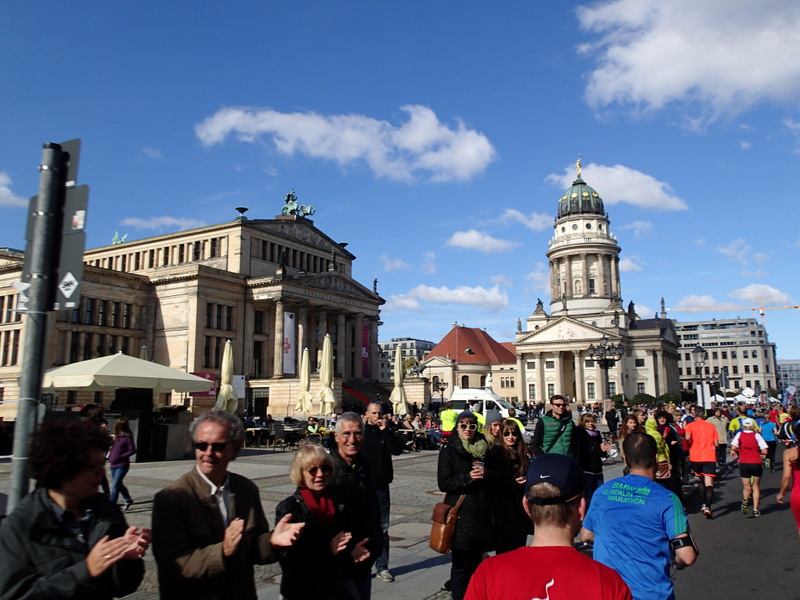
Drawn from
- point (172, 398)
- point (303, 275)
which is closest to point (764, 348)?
point (303, 275)

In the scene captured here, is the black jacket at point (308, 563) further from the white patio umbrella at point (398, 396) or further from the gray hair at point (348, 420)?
the white patio umbrella at point (398, 396)

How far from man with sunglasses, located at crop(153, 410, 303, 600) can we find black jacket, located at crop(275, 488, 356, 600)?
231 millimetres

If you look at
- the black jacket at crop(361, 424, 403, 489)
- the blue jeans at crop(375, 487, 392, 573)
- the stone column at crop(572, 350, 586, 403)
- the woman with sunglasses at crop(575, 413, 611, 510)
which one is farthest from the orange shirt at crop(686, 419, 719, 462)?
the stone column at crop(572, 350, 586, 403)

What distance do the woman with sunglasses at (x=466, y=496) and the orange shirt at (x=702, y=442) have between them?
750 cm

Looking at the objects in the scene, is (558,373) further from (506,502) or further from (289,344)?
(506,502)

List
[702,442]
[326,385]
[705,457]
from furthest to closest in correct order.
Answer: [326,385] → [702,442] → [705,457]

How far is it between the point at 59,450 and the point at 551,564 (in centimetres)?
223

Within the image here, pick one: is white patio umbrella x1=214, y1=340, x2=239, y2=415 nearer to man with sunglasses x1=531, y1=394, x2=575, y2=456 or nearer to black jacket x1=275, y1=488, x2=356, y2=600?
man with sunglasses x1=531, y1=394, x2=575, y2=456

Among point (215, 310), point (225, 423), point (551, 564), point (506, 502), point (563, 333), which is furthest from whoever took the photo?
point (563, 333)

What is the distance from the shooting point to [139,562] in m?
2.92

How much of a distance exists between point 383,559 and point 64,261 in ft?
16.3

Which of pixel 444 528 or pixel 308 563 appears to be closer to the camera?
pixel 308 563

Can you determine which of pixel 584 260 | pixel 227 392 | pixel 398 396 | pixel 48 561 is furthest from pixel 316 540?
pixel 584 260

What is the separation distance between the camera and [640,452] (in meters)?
4.73
